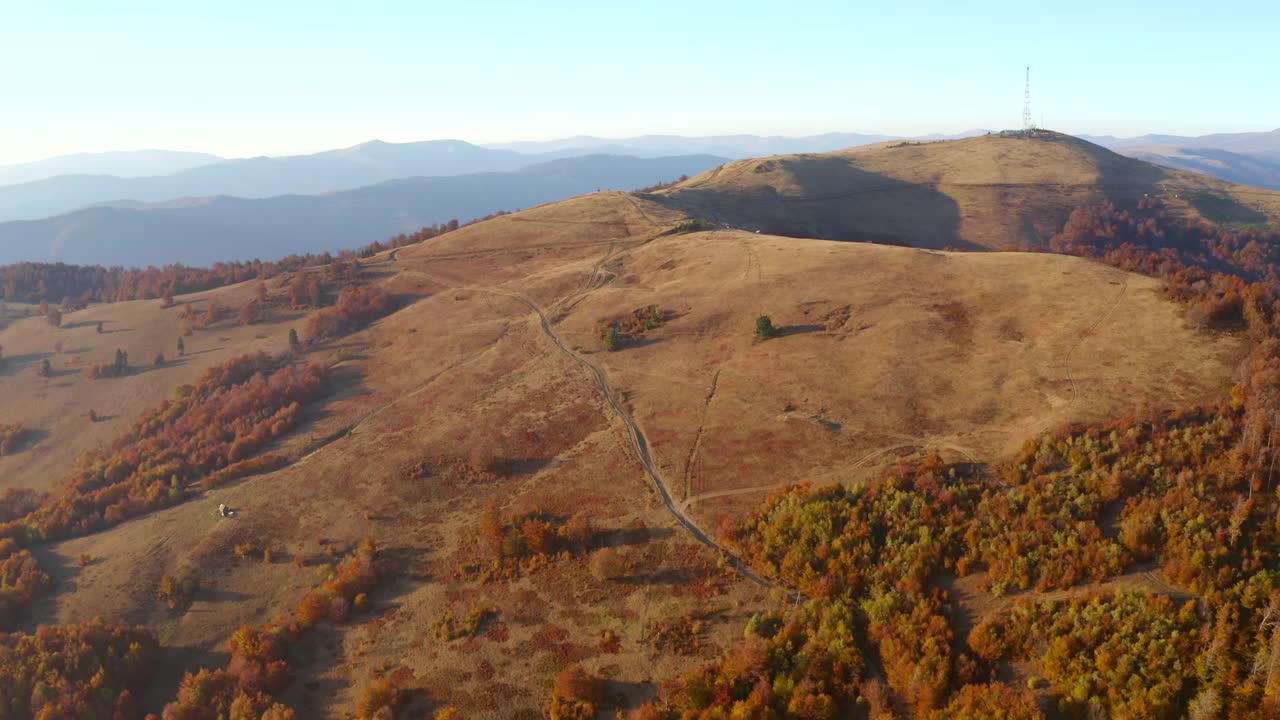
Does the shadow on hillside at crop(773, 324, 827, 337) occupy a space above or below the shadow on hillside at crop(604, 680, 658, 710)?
above

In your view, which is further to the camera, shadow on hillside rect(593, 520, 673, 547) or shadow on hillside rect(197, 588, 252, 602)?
shadow on hillside rect(197, 588, 252, 602)

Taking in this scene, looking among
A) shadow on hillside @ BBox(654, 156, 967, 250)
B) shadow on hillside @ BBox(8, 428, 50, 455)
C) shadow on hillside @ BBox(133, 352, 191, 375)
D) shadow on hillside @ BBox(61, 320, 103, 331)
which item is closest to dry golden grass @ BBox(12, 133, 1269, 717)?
shadow on hillside @ BBox(8, 428, 50, 455)

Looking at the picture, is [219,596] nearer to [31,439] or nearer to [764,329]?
[764,329]

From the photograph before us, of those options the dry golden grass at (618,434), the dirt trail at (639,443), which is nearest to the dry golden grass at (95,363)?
the dry golden grass at (618,434)

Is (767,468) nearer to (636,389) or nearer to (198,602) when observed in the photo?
(636,389)

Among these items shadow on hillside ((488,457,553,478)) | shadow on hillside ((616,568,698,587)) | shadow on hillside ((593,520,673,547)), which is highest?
shadow on hillside ((488,457,553,478))

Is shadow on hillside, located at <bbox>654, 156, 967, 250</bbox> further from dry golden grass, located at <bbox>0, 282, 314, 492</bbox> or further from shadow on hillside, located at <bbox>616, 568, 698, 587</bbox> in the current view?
shadow on hillside, located at <bbox>616, 568, 698, 587</bbox>

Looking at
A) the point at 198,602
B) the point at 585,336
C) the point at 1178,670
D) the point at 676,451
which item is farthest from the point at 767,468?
the point at 198,602
